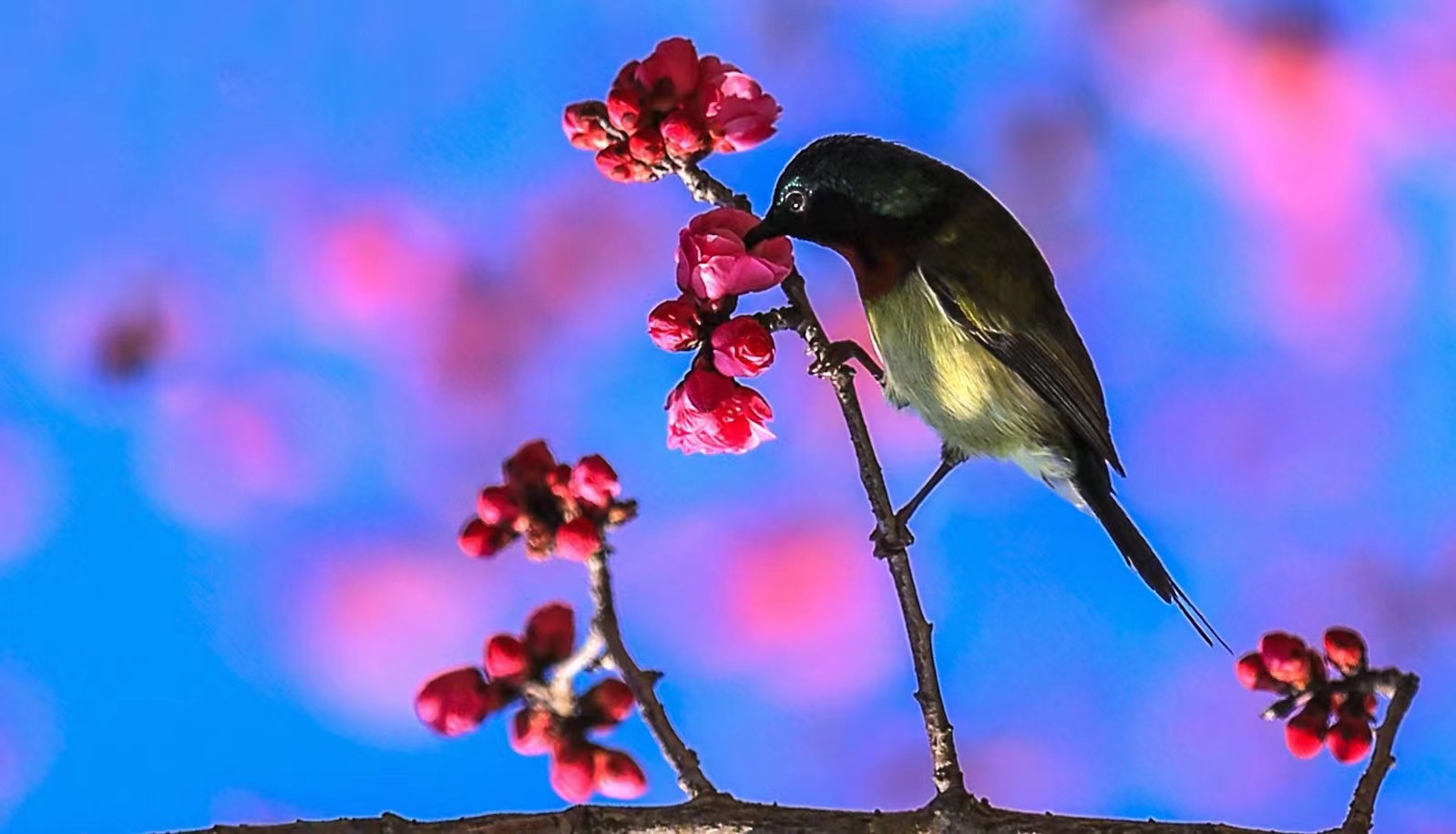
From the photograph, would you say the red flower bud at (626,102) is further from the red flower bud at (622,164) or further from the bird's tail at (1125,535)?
the bird's tail at (1125,535)

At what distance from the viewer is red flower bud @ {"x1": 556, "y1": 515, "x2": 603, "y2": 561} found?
1.75 feet

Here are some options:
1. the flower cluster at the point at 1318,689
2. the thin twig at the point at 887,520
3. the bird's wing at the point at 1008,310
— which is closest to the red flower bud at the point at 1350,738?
the flower cluster at the point at 1318,689

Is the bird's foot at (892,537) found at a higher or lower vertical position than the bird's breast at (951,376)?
lower

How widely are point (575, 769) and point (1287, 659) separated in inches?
13.2

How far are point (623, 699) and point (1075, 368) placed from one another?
48cm

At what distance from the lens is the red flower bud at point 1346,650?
62 centimetres

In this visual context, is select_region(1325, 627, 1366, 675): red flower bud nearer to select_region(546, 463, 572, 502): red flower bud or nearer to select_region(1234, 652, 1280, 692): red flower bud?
select_region(1234, 652, 1280, 692): red flower bud

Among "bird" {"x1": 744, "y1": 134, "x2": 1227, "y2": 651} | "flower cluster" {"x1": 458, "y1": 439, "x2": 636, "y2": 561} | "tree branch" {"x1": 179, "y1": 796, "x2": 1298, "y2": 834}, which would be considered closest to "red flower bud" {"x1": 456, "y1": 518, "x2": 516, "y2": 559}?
"flower cluster" {"x1": 458, "y1": 439, "x2": 636, "y2": 561}

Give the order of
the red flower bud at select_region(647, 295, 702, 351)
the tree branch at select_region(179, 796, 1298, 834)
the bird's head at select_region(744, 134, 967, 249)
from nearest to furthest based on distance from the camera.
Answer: the tree branch at select_region(179, 796, 1298, 834)
the red flower bud at select_region(647, 295, 702, 351)
the bird's head at select_region(744, 134, 967, 249)

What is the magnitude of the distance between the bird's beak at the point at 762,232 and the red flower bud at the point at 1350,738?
35 centimetres

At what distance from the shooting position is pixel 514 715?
1.71ft

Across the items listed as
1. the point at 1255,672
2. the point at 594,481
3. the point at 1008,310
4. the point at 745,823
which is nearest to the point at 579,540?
the point at 594,481

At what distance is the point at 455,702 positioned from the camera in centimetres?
51

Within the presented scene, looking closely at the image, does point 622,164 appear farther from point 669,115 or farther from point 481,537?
point 481,537
